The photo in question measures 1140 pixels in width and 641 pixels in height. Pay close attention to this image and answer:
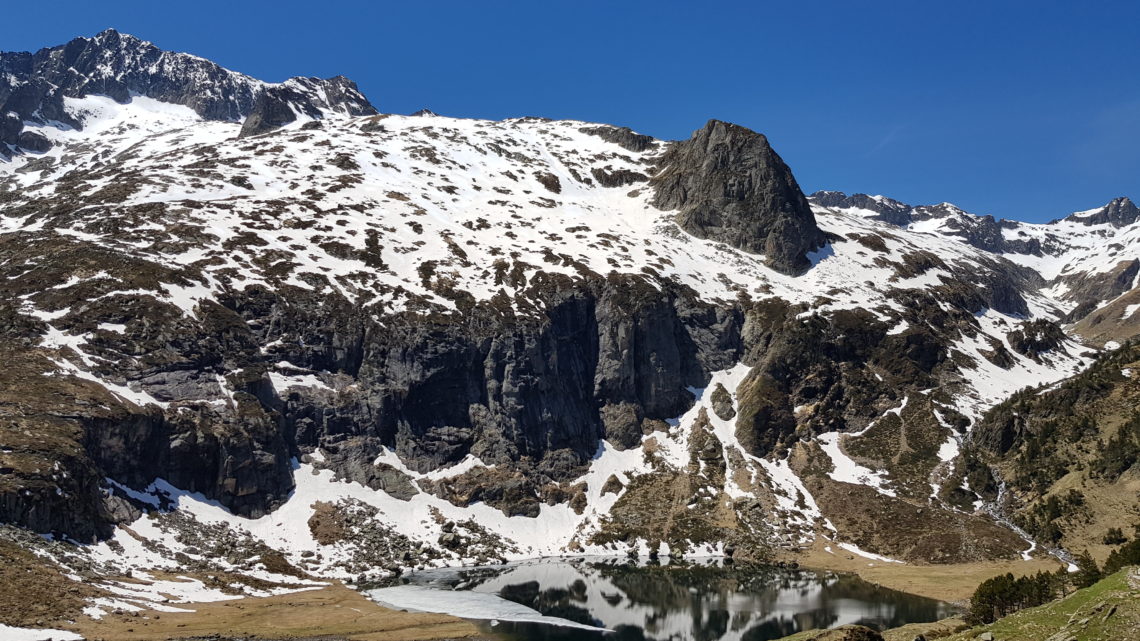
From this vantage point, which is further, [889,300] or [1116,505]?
[889,300]

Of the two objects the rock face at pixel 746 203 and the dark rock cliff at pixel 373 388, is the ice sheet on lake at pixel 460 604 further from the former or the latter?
the rock face at pixel 746 203

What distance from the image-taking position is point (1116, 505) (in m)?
85.1

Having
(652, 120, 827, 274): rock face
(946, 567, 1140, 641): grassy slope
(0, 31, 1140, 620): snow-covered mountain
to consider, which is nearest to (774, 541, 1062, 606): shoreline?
(0, 31, 1140, 620): snow-covered mountain

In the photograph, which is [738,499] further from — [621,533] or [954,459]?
[954,459]

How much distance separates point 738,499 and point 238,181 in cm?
13110

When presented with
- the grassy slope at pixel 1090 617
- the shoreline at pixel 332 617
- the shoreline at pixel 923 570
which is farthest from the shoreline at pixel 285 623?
the shoreline at pixel 923 570

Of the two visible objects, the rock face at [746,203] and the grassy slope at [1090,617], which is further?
the rock face at [746,203]

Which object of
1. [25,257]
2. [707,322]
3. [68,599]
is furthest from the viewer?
[707,322]

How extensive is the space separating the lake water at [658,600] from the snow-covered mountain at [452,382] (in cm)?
931

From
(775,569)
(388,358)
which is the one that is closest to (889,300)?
(775,569)

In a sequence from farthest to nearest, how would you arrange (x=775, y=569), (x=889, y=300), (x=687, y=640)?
(x=889, y=300)
(x=775, y=569)
(x=687, y=640)

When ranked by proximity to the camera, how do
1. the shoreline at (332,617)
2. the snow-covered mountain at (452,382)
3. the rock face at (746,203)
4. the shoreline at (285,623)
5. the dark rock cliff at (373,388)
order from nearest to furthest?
the shoreline at (285,623)
the shoreline at (332,617)
the dark rock cliff at (373,388)
the snow-covered mountain at (452,382)
the rock face at (746,203)

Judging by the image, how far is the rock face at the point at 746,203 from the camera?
180500 millimetres

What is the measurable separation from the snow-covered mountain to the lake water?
30.5ft
